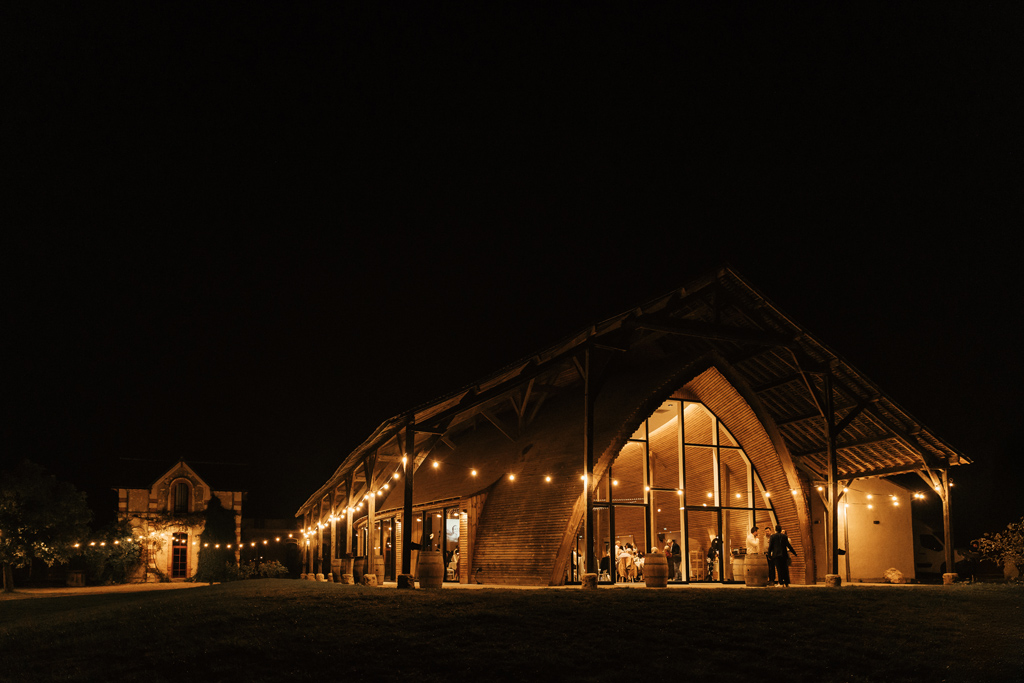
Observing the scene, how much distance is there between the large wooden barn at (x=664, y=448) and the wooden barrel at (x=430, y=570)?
115 cm

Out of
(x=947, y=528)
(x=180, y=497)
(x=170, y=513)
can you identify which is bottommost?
(x=170, y=513)

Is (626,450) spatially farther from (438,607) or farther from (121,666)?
(121,666)

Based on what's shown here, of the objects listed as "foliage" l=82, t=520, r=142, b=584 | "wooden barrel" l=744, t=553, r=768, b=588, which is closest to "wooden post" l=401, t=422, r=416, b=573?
"wooden barrel" l=744, t=553, r=768, b=588

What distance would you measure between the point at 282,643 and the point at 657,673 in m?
4.82

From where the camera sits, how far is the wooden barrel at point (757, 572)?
16859 mm

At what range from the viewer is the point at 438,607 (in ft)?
40.0

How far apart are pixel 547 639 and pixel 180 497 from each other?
36170 millimetres

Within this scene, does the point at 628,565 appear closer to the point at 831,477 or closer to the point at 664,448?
the point at 664,448

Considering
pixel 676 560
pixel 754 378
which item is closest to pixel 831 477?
pixel 754 378

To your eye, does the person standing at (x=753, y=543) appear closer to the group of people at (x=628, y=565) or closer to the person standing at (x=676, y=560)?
the person standing at (x=676, y=560)

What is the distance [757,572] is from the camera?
55.4ft

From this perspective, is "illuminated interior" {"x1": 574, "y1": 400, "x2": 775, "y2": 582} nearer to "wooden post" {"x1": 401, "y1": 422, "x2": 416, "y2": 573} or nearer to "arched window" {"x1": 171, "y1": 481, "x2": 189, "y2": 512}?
"wooden post" {"x1": 401, "y1": 422, "x2": 416, "y2": 573}

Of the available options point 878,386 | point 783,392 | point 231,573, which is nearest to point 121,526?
point 231,573

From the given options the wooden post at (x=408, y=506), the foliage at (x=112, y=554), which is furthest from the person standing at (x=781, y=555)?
the foliage at (x=112, y=554)
